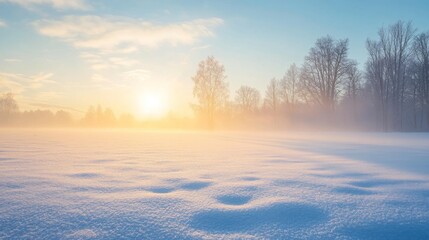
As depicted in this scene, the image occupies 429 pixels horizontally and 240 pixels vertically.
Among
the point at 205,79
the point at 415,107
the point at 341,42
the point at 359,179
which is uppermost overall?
the point at 341,42

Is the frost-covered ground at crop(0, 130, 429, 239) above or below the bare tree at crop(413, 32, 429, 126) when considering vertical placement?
below

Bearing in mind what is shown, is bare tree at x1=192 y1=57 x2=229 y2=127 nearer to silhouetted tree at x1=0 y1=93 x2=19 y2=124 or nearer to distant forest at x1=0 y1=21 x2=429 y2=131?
distant forest at x1=0 y1=21 x2=429 y2=131

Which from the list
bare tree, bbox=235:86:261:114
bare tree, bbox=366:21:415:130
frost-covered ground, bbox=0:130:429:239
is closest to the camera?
frost-covered ground, bbox=0:130:429:239

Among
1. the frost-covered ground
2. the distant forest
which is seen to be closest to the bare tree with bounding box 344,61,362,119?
the distant forest

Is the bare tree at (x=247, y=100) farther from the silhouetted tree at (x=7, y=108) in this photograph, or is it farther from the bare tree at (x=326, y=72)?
the silhouetted tree at (x=7, y=108)

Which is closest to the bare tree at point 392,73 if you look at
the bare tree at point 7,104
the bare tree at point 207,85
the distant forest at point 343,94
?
the distant forest at point 343,94

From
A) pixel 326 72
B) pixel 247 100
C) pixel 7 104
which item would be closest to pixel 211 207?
pixel 326 72

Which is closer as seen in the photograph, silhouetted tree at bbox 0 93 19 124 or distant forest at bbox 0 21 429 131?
distant forest at bbox 0 21 429 131

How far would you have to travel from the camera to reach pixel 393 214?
5.47ft

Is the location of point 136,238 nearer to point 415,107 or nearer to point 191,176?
point 191,176

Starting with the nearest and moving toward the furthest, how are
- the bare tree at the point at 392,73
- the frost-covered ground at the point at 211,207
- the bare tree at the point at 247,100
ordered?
the frost-covered ground at the point at 211,207 < the bare tree at the point at 392,73 < the bare tree at the point at 247,100

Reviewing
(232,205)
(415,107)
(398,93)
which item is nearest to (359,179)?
(232,205)

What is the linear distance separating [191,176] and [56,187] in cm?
132

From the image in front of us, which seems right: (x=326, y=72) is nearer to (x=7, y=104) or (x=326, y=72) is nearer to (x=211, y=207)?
(x=211, y=207)
